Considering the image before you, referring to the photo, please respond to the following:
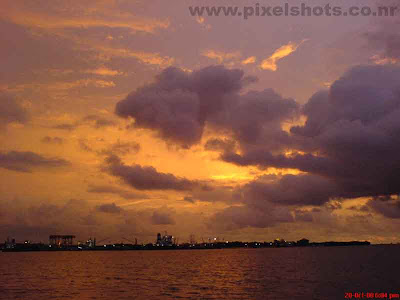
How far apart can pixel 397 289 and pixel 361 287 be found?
796 centimetres

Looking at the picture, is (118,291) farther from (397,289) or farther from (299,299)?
(397,289)

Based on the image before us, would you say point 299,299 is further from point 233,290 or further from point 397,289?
point 397,289

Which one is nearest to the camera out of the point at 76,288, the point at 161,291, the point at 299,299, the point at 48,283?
the point at 299,299

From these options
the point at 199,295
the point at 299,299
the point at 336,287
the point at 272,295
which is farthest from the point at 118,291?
the point at 336,287

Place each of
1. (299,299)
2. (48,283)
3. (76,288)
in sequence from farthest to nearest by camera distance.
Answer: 1. (48,283)
2. (76,288)
3. (299,299)

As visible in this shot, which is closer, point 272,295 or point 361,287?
point 272,295

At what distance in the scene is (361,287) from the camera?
102m

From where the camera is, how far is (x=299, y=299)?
85.9m

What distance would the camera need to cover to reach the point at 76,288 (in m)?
109

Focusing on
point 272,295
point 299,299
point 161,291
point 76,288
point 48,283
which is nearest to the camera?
point 299,299

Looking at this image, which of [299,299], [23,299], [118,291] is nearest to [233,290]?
[299,299]

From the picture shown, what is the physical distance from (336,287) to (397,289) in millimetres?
13212

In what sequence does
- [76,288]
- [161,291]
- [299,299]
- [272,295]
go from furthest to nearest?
[76,288] → [161,291] → [272,295] → [299,299]

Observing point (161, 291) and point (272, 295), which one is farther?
point (161, 291)
